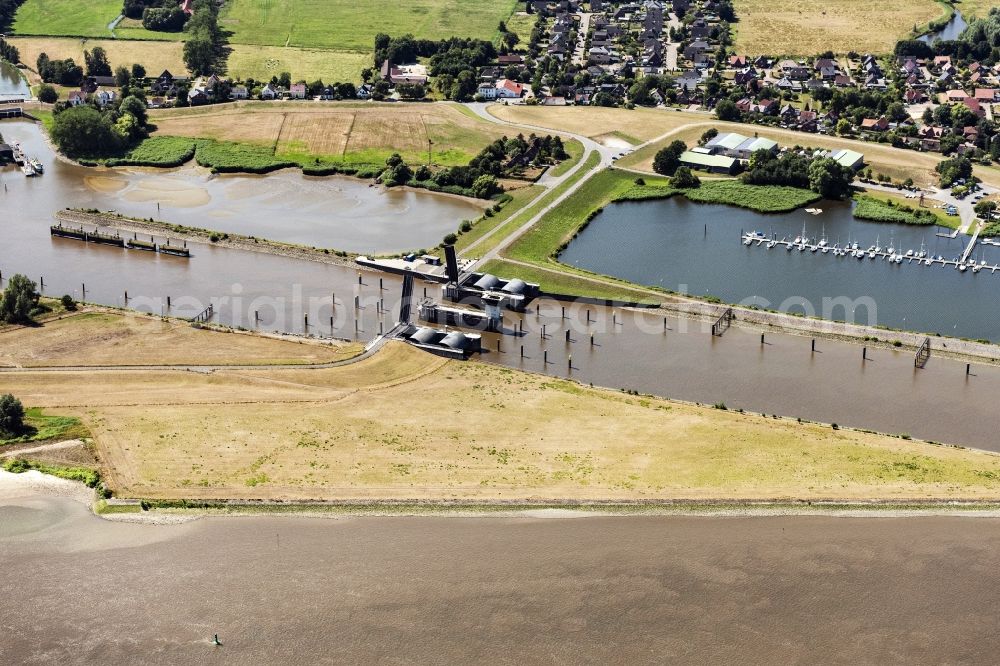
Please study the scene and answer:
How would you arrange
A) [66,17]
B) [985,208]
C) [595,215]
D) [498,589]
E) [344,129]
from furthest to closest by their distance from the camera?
[66,17]
[344,129]
[595,215]
[985,208]
[498,589]

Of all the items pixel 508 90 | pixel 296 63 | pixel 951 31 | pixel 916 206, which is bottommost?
pixel 916 206

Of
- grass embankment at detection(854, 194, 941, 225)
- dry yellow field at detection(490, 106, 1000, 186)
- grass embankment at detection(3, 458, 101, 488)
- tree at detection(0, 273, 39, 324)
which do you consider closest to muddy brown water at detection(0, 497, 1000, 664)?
grass embankment at detection(3, 458, 101, 488)

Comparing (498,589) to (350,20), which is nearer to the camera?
(498,589)

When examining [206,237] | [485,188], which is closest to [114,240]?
[206,237]

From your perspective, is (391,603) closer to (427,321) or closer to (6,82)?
(427,321)

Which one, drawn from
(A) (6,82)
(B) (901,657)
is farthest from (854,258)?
(A) (6,82)

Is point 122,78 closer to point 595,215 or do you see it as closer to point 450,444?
point 595,215

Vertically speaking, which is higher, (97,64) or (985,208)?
(97,64)

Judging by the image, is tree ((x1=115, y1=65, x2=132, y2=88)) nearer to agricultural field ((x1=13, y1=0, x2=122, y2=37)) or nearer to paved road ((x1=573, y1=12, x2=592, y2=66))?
agricultural field ((x1=13, y1=0, x2=122, y2=37))
